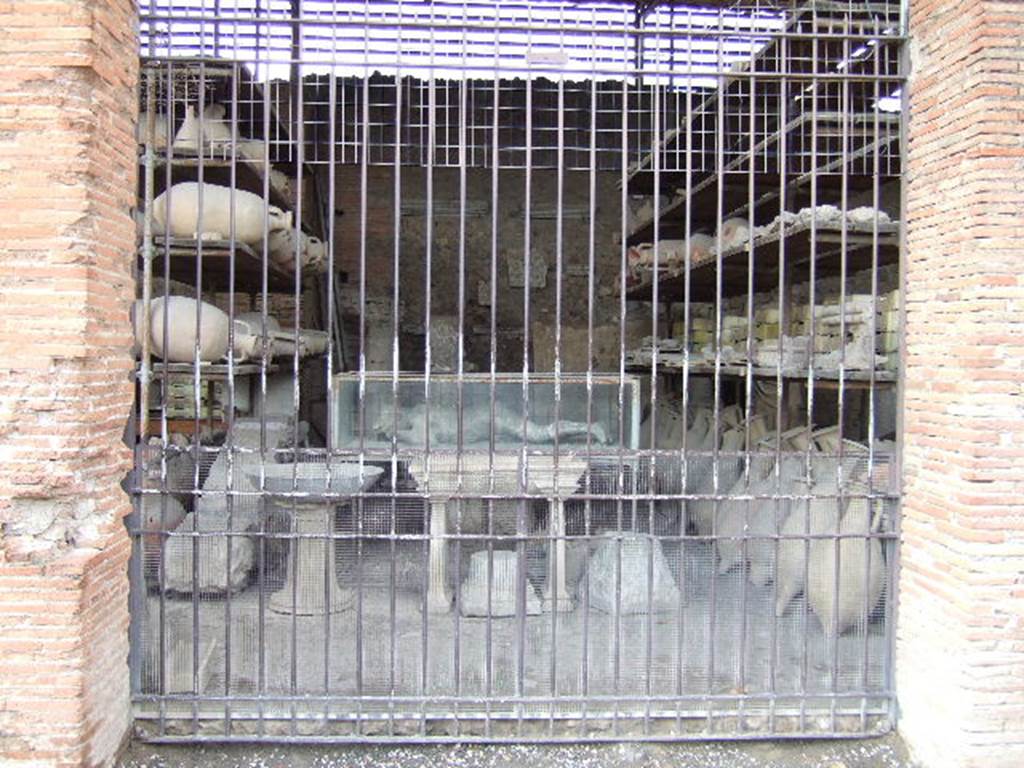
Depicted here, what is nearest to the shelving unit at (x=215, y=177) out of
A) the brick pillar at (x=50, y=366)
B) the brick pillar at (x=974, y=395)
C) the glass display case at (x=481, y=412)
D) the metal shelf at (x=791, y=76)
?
the brick pillar at (x=50, y=366)

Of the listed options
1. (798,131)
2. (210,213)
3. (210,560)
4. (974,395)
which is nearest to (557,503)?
(974,395)

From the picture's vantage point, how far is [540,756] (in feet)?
14.0

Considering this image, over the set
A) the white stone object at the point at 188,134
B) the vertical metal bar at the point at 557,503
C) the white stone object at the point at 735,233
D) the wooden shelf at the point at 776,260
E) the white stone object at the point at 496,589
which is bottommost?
the white stone object at the point at 496,589

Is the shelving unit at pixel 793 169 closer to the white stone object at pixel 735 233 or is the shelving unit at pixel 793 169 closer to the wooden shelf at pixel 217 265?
the white stone object at pixel 735 233

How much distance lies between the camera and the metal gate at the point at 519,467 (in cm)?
426

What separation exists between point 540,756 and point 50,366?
2.98 metres

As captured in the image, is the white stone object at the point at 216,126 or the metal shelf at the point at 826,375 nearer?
the metal shelf at the point at 826,375

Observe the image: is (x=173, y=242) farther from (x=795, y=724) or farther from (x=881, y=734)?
(x=881, y=734)

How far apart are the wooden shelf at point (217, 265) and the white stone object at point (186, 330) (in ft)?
1.10

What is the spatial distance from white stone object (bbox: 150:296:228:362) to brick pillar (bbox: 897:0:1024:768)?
406cm

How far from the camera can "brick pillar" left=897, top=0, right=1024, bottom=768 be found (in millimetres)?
3867

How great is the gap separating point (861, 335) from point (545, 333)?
19.5 feet

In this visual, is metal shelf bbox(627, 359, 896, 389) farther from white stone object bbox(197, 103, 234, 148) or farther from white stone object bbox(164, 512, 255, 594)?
white stone object bbox(197, 103, 234, 148)

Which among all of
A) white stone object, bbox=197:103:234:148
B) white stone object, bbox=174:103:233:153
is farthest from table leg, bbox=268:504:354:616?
white stone object, bbox=197:103:234:148
